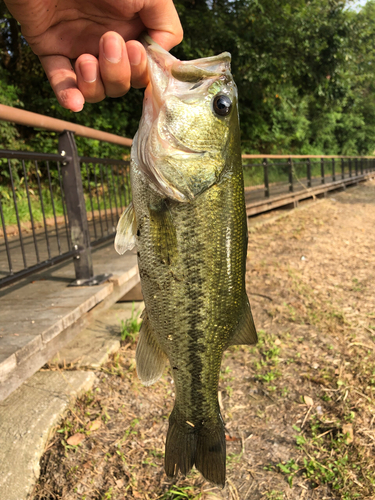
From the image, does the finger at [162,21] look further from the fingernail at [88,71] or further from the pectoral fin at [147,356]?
the pectoral fin at [147,356]

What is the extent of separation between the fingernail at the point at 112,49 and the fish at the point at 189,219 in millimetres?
123

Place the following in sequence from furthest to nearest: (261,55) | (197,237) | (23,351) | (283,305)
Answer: (261,55) < (283,305) < (23,351) < (197,237)

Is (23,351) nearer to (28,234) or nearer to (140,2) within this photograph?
(140,2)

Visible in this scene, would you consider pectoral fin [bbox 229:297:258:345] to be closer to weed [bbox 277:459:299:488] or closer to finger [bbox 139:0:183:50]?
finger [bbox 139:0:183:50]

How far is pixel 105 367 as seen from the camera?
3445 mm

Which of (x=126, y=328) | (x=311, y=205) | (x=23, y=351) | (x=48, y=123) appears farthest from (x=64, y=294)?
(x=311, y=205)

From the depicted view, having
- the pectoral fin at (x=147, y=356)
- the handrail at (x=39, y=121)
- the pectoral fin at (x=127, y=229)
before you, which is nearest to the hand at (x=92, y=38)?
the pectoral fin at (x=127, y=229)

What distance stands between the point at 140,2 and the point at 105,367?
110 inches

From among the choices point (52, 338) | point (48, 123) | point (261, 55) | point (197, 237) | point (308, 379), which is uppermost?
point (261, 55)

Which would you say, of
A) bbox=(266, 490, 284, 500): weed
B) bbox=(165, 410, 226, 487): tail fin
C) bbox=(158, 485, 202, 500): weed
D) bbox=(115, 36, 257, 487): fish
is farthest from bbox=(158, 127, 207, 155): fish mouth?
bbox=(266, 490, 284, 500): weed

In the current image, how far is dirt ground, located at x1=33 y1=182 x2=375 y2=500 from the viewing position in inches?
98.0

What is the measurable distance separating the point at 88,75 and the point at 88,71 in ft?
0.05

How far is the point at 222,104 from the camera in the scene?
1.48 m

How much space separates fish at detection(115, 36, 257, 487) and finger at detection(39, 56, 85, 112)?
10.0 inches
